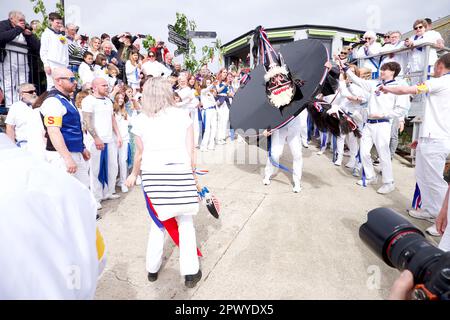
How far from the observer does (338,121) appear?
4344mm

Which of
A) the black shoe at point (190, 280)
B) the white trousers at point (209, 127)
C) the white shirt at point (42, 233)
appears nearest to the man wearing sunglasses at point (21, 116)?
the black shoe at point (190, 280)

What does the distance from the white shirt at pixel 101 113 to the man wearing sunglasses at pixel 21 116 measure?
1145 millimetres

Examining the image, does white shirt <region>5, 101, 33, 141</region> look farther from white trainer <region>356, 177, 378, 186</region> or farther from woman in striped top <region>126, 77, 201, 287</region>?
white trainer <region>356, 177, 378, 186</region>

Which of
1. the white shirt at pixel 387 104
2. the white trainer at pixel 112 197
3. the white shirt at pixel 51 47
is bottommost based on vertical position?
the white trainer at pixel 112 197

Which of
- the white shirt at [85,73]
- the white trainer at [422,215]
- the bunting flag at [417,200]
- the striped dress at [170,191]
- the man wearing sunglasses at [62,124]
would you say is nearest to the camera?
the striped dress at [170,191]

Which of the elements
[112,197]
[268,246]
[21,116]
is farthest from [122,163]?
[268,246]

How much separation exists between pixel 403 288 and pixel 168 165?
5.45 feet

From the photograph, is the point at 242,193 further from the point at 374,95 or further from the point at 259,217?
the point at 374,95

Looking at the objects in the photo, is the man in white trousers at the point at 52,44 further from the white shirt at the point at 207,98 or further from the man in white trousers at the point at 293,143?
the man in white trousers at the point at 293,143

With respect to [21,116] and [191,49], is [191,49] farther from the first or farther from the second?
[21,116]

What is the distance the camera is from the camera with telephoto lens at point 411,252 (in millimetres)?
875

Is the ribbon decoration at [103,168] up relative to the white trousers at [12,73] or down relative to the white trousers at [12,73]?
down

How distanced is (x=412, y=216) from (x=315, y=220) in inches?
48.8

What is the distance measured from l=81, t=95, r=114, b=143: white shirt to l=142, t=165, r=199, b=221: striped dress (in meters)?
2.20
